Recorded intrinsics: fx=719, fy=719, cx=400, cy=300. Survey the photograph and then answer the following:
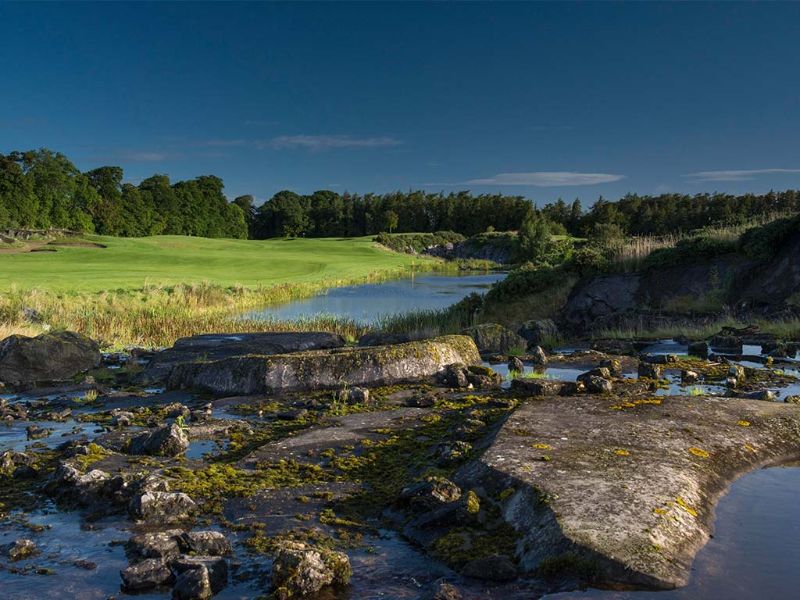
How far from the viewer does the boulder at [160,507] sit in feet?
20.7

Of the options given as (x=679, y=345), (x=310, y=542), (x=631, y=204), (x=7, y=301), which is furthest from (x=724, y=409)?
(x=631, y=204)

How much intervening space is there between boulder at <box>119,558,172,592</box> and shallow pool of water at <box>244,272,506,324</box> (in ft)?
79.4

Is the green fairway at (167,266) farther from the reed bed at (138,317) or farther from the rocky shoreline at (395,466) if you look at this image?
the rocky shoreline at (395,466)

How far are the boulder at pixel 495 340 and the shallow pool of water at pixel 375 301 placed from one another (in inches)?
395

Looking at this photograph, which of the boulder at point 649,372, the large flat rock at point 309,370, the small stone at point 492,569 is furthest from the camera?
the boulder at point 649,372

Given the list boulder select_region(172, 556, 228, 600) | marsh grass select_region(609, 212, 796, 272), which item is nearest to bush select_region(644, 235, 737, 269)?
marsh grass select_region(609, 212, 796, 272)

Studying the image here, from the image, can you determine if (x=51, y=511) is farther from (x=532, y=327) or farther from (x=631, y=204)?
(x=631, y=204)

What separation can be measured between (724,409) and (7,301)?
85.2 feet

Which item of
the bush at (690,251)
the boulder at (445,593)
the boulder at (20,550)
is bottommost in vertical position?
the boulder at (20,550)

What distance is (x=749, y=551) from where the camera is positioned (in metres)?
5.50

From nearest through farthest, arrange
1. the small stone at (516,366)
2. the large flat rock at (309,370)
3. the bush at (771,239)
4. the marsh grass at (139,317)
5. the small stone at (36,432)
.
Result: 1. the small stone at (36,432)
2. the large flat rock at (309,370)
3. the small stone at (516,366)
4. the marsh grass at (139,317)
5. the bush at (771,239)

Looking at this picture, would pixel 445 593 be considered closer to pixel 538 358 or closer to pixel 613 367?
pixel 613 367

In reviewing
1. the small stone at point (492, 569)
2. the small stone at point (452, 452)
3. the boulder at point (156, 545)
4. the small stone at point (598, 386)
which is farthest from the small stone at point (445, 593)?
the small stone at point (598, 386)

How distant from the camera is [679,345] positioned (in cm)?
1823
